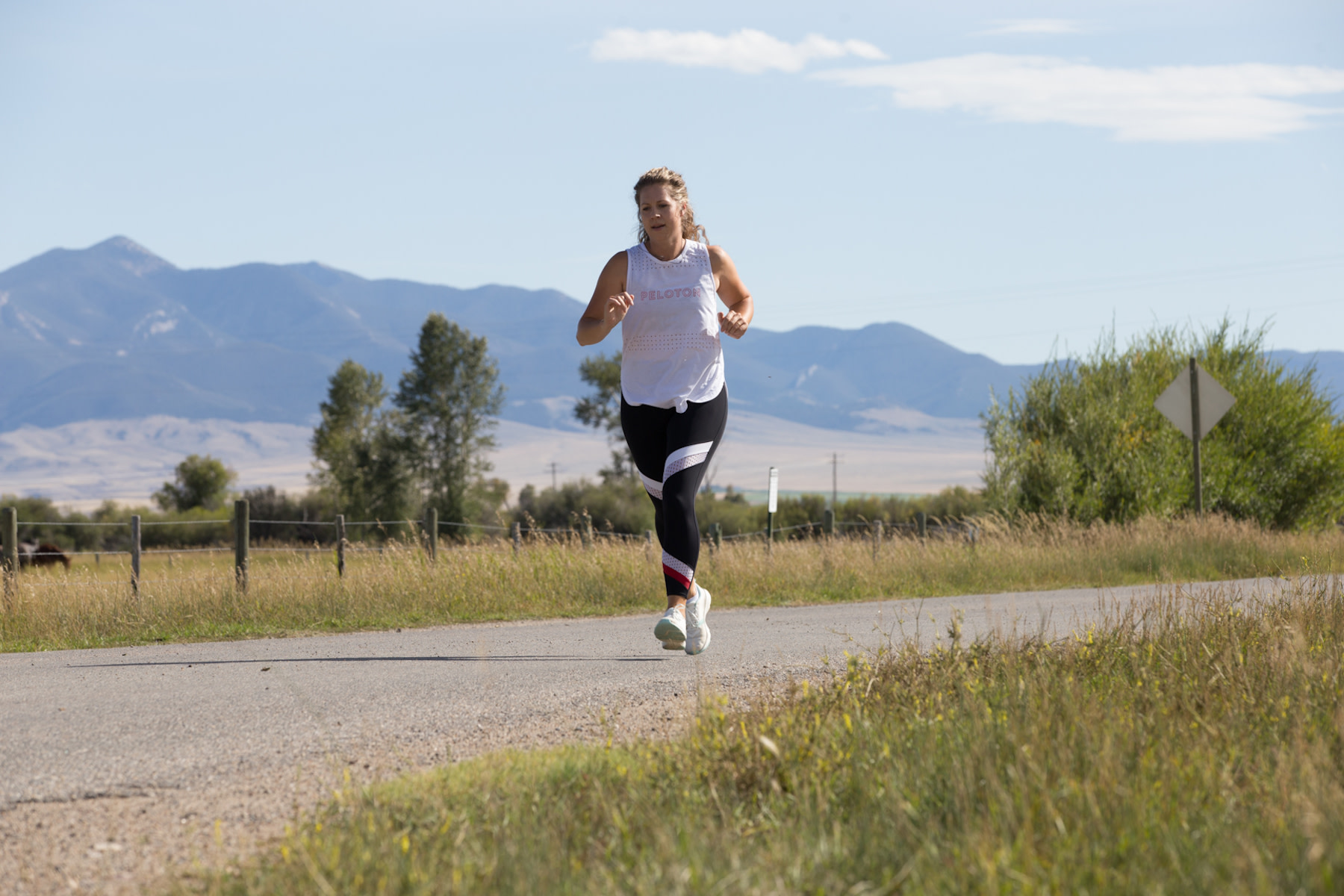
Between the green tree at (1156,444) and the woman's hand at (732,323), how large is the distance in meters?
20.1

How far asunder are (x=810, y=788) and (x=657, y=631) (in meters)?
2.31

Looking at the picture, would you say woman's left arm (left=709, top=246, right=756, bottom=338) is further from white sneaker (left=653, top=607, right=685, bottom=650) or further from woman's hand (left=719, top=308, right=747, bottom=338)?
white sneaker (left=653, top=607, right=685, bottom=650)

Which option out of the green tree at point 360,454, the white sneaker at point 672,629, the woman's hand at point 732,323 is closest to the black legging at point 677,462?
the white sneaker at point 672,629

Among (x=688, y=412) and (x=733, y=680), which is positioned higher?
(x=688, y=412)

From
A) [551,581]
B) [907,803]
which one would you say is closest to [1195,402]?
[551,581]

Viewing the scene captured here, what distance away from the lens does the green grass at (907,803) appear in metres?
2.67

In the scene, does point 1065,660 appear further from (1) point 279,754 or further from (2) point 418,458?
(2) point 418,458

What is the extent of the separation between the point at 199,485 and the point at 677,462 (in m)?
97.6

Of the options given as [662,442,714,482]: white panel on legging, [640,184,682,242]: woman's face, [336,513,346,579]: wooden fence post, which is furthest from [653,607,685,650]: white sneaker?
[336,513,346,579]: wooden fence post

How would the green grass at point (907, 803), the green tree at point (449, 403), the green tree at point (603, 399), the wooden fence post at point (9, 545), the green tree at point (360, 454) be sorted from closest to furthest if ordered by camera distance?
the green grass at point (907, 803) < the wooden fence post at point (9, 545) < the green tree at point (360, 454) < the green tree at point (449, 403) < the green tree at point (603, 399)

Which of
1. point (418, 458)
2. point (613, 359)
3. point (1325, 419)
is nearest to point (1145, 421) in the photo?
point (1325, 419)

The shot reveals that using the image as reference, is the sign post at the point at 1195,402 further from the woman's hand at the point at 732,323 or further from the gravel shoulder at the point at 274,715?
the woman's hand at the point at 732,323

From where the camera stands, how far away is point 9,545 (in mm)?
11711

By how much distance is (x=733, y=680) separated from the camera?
18.4 ft
